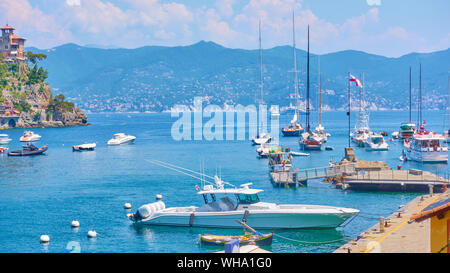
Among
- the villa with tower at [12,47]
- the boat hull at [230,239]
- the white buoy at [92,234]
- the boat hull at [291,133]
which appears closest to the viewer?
the boat hull at [230,239]

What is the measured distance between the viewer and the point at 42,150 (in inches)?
3546

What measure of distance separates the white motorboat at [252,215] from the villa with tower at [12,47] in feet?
456

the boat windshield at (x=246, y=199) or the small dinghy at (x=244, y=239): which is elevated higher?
the boat windshield at (x=246, y=199)

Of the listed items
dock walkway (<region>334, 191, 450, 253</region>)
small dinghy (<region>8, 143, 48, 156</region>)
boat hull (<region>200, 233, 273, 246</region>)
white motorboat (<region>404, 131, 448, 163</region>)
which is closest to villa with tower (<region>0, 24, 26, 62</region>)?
small dinghy (<region>8, 143, 48, 156</region>)

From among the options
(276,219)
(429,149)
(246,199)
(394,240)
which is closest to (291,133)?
(429,149)

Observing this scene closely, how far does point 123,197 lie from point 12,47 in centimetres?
14243

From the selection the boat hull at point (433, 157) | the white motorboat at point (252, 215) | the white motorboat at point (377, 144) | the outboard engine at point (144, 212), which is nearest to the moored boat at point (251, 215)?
the white motorboat at point (252, 215)

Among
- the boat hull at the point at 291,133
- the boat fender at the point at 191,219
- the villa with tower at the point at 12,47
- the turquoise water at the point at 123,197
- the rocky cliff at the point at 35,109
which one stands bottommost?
the turquoise water at the point at 123,197

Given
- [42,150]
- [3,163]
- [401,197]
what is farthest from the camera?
[42,150]

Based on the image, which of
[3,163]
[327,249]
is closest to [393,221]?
[327,249]

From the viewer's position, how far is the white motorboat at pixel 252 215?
30375 mm

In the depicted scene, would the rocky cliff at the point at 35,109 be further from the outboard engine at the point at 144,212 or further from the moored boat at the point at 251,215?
the moored boat at the point at 251,215
